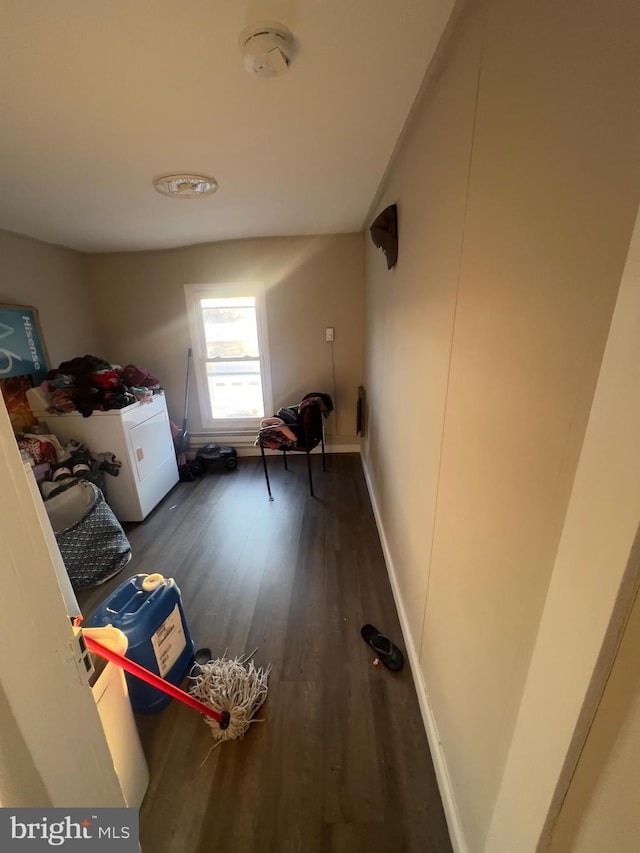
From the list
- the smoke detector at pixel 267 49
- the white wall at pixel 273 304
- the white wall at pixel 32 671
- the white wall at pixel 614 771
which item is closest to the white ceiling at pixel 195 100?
the smoke detector at pixel 267 49

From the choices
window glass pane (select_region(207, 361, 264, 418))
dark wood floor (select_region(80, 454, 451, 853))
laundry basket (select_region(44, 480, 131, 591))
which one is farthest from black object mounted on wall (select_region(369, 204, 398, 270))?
laundry basket (select_region(44, 480, 131, 591))

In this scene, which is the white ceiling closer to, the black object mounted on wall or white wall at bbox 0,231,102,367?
the black object mounted on wall

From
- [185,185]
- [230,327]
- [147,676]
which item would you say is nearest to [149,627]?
[147,676]

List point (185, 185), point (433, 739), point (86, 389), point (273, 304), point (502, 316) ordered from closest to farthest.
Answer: point (502, 316) → point (433, 739) → point (185, 185) → point (86, 389) → point (273, 304)

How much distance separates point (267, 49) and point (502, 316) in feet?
3.41

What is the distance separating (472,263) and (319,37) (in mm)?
821

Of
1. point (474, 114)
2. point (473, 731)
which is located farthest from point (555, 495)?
point (474, 114)

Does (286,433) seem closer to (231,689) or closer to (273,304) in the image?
(273,304)

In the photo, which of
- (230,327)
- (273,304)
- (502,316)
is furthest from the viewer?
(230,327)

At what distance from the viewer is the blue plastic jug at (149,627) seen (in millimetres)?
1195

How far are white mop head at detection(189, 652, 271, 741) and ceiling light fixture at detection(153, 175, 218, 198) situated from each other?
2417 millimetres

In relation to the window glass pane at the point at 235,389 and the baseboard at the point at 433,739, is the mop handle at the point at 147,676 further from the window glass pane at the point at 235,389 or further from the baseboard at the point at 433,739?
the window glass pane at the point at 235,389

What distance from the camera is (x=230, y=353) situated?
11.7 ft

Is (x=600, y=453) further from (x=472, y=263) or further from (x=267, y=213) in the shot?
(x=267, y=213)
